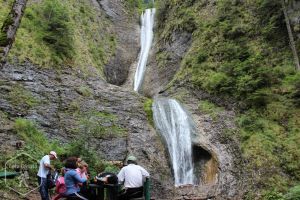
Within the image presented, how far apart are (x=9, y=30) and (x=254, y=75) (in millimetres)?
17640

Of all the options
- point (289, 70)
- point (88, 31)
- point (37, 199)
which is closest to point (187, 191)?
point (37, 199)

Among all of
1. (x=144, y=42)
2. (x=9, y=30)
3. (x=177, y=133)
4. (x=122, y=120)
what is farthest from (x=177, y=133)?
(x=144, y=42)

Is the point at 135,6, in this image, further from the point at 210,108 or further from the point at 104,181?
the point at 104,181

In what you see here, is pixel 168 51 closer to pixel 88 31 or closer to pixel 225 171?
pixel 88 31

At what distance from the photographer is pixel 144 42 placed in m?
43.7

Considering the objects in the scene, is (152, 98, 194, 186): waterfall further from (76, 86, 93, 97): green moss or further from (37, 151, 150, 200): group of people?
(37, 151, 150, 200): group of people

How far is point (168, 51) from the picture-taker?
3659 cm

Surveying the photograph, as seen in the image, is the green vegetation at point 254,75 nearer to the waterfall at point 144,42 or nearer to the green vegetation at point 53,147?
the waterfall at point 144,42

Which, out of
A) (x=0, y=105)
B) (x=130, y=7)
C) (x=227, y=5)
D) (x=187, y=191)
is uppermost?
(x=130, y=7)

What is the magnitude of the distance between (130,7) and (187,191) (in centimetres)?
3407

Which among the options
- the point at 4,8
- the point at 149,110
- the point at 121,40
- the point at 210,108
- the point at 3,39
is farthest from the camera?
the point at 121,40

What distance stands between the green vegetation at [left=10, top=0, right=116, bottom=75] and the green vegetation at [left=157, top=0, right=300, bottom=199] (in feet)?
23.7

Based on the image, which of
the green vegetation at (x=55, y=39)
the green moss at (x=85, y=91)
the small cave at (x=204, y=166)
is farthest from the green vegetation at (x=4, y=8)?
the small cave at (x=204, y=166)

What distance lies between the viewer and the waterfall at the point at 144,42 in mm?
37206
